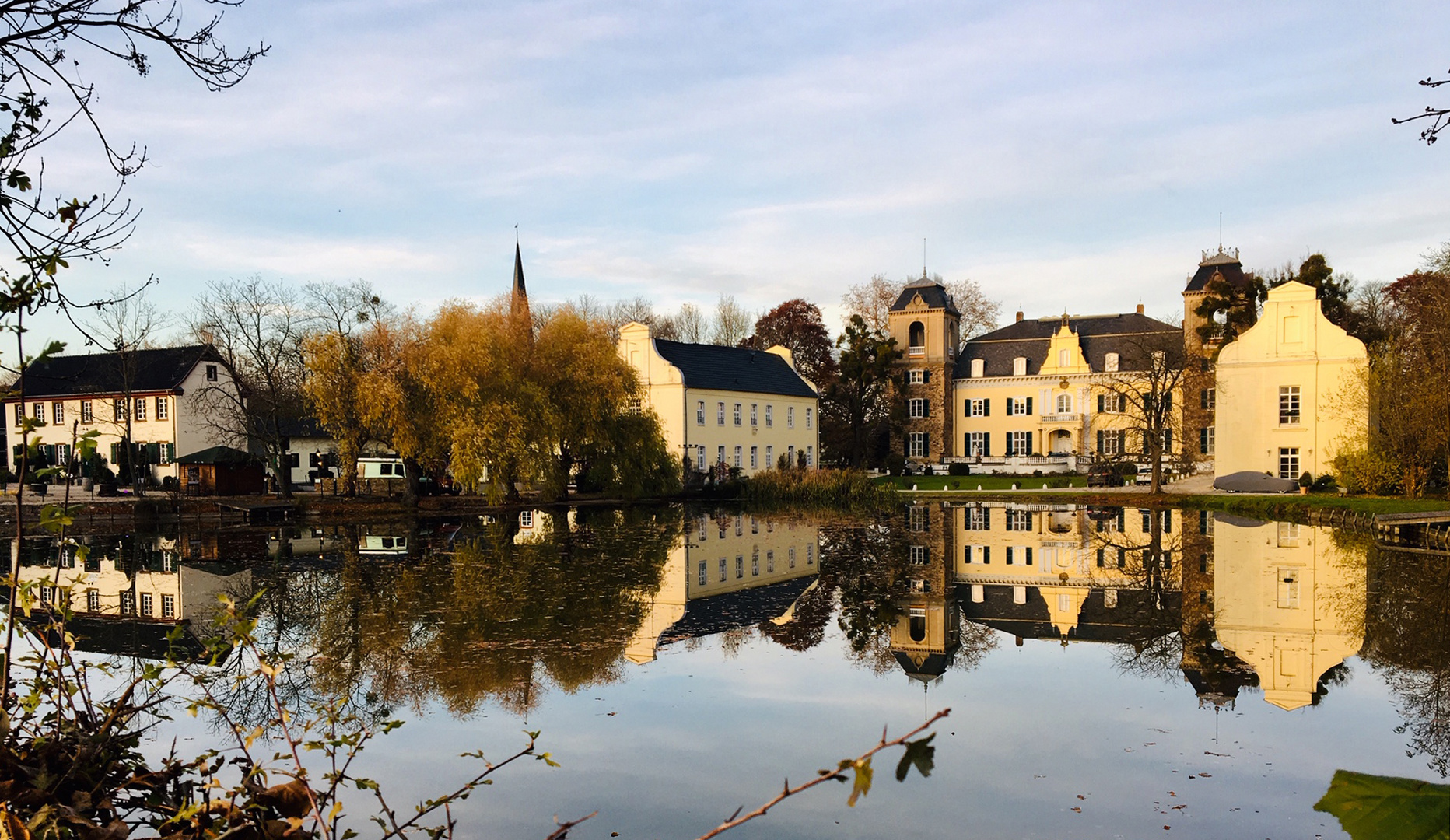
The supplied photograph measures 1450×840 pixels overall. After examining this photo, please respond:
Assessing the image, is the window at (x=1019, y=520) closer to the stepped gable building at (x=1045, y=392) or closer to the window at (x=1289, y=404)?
the window at (x=1289, y=404)

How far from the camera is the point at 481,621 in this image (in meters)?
13.0

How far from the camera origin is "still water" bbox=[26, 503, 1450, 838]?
7.01 metres

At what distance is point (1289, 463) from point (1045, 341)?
19.3m

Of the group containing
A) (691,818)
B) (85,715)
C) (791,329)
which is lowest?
(691,818)

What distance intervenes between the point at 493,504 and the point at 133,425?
22.0m

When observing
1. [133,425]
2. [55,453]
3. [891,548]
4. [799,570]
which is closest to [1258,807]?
[799,570]

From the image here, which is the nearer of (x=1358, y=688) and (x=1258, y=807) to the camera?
(x=1258, y=807)

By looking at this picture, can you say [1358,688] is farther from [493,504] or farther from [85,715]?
[493,504]

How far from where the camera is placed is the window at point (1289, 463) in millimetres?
37031

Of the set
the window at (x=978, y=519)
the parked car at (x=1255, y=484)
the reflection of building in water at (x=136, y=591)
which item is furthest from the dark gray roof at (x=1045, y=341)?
the reflection of building in water at (x=136, y=591)

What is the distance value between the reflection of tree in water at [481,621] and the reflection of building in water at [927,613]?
10.6 feet

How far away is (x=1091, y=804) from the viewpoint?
6.83 meters

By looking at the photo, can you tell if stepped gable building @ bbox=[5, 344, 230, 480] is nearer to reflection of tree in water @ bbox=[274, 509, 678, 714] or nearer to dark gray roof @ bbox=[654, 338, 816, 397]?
dark gray roof @ bbox=[654, 338, 816, 397]

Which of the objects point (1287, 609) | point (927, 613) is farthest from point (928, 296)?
point (927, 613)
